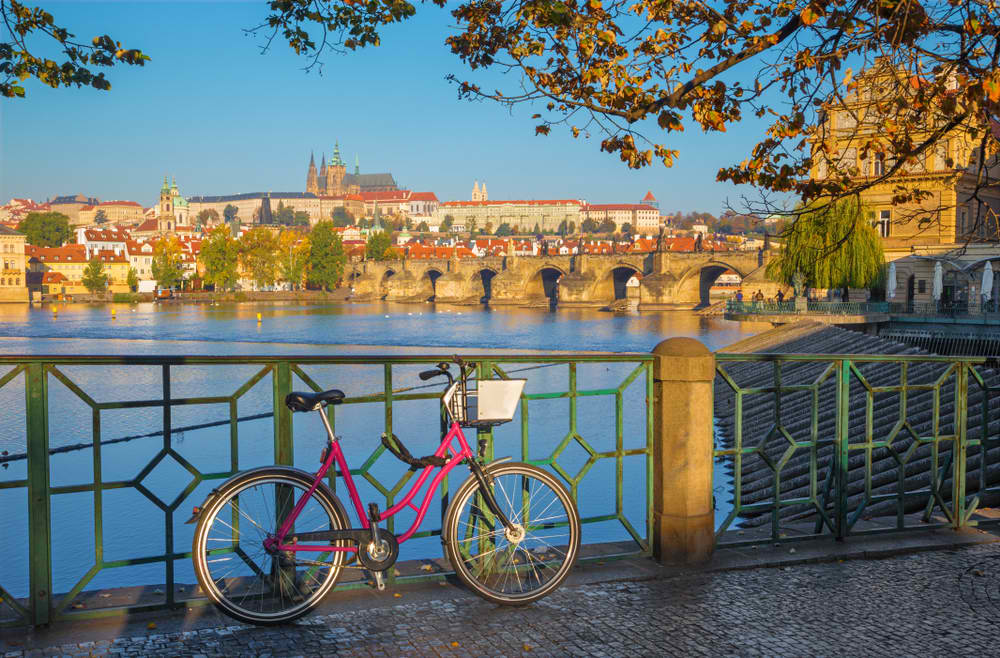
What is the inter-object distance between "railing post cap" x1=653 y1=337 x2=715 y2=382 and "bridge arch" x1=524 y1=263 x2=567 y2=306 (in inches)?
3674

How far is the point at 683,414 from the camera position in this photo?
4.70m

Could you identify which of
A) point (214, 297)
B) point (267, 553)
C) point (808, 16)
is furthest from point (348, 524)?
point (214, 297)

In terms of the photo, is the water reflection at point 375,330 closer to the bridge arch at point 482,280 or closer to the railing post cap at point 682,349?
the bridge arch at point 482,280

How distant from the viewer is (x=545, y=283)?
106m

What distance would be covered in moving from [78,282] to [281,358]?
122347mm

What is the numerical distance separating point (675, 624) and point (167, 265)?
369ft

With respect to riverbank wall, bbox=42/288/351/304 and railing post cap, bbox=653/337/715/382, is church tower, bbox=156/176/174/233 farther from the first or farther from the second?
railing post cap, bbox=653/337/715/382

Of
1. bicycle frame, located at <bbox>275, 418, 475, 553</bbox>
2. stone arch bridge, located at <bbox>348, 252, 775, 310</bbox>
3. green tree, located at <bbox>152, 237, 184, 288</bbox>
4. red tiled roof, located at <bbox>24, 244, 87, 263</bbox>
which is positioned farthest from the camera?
red tiled roof, located at <bbox>24, 244, 87, 263</bbox>

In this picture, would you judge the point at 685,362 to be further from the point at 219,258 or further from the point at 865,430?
the point at 219,258

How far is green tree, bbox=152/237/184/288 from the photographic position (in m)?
109

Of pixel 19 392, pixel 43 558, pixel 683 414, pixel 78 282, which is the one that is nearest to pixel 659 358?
pixel 683 414

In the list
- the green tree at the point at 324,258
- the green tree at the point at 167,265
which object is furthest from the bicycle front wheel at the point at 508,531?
the green tree at the point at 167,265

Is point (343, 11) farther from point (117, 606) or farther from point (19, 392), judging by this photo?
point (19, 392)

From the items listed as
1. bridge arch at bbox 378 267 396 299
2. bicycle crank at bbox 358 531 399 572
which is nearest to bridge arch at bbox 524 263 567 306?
bridge arch at bbox 378 267 396 299
